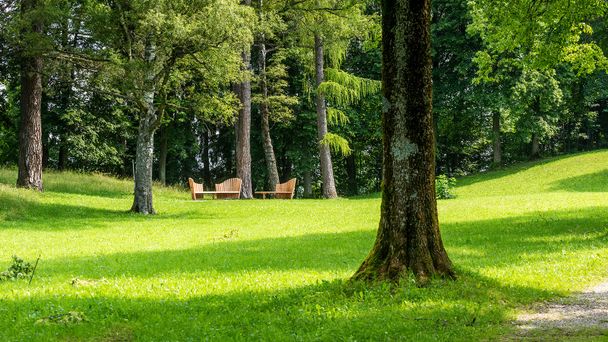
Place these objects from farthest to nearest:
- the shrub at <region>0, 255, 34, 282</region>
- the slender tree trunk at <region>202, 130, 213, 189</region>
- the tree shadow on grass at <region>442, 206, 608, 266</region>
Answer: the slender tree trunk at <region>202, 130, 213, 189</region> < the tree shadow on grass at <region>442, 206, 608, 266</region> < the shrub at <region>0, 255, 34, 282</region>

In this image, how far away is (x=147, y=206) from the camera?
77.1 feet

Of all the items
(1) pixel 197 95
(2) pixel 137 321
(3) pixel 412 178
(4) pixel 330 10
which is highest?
(4) pixel 330 10

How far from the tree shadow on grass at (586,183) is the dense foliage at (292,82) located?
258 inches

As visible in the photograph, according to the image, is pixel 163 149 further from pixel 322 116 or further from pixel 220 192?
pixel 322 116

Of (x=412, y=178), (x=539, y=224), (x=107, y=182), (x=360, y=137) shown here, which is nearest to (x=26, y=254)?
(x=412, y=178)

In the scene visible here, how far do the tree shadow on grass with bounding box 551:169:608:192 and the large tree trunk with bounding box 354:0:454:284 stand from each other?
2698cm

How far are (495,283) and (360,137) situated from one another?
41.5 metres

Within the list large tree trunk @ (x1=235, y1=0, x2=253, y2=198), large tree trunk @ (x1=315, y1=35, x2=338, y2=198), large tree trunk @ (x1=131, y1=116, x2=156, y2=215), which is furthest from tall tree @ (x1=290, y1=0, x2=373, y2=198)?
large tree trunk @ (x1=131, y1=116, x2=156, y2=215)

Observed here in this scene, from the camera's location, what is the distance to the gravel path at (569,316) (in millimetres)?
6543

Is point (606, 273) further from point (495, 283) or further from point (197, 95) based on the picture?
point (197, 95)

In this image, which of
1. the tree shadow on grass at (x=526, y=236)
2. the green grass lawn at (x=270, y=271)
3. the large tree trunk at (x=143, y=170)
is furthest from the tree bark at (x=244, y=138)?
the tree shadow on grass at (x=526, y=236)

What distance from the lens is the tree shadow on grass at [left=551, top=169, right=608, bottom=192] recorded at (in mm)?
32219

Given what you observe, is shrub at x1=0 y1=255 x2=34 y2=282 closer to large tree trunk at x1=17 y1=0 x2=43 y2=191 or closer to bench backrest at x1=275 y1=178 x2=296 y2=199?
large tree trunk at x1=17 y1=0 x2=43 y2=191

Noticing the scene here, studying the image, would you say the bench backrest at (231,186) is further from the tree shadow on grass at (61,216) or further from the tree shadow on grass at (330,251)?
the tree shadow on grass at (330,251)
